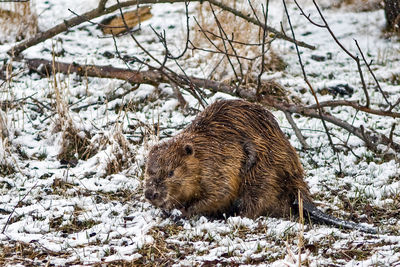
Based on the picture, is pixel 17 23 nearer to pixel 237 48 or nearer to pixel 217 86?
pixel 237 48

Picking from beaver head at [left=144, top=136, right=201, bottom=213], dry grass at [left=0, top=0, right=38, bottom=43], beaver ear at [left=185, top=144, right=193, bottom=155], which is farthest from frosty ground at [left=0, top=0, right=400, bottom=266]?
beaver ear at [left=185, top=144, right=193, bottom=155]

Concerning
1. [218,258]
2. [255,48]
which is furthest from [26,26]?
[218,258]

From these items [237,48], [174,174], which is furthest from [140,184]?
[237,48]

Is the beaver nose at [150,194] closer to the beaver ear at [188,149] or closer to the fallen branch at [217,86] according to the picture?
the beaver ear at [188,149]

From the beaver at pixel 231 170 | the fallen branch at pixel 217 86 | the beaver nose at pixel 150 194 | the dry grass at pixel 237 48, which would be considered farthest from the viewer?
the dry grass at pixel 237 48

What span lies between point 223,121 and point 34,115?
261cm

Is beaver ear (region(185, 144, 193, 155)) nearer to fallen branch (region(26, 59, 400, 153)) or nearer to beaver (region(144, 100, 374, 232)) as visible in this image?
beaver (region(144, 100, 374, 232))

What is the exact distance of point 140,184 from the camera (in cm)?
444

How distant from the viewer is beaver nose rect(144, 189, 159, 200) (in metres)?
3.72

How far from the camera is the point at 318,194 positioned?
4449 mm

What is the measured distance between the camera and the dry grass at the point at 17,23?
7738 mm

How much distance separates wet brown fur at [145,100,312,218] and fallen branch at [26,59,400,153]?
2.73 feet

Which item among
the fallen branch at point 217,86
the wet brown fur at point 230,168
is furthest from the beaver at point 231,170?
the fallen branch at point 217,86

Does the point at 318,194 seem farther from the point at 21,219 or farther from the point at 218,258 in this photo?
the point at 21,219
